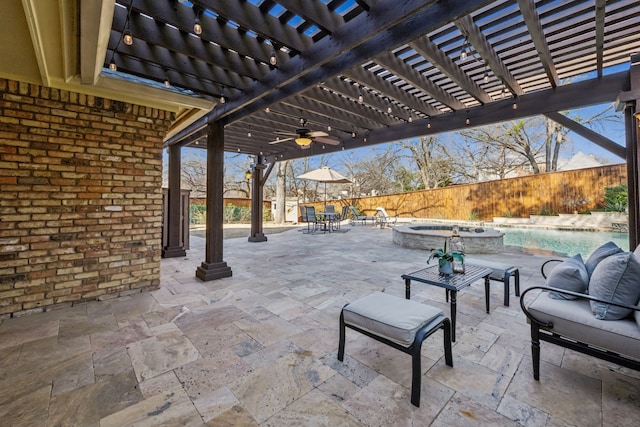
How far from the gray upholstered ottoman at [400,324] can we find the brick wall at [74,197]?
9.46 feet

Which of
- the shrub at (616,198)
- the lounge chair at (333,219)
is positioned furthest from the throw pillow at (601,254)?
the shrub at (616,198)

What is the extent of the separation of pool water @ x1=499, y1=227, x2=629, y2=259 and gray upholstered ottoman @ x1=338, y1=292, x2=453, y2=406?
5.72m

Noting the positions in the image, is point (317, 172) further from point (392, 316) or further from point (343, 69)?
point (392, 316)

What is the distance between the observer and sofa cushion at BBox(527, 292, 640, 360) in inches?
56.3

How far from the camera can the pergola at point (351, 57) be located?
7.08 feet

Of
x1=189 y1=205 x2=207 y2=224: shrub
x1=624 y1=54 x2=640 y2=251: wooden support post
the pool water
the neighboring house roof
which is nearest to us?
x1=624 y1=54 x2=640 y2=251: wooden support post

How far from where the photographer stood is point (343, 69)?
2.77 metres

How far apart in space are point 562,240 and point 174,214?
992 centimetres

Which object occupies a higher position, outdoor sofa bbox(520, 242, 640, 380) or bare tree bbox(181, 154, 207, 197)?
bare tree bbox(181, 154, 207, 197)

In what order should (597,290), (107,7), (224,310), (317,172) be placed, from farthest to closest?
(317,172), (224,310), (597,290), (107,7)

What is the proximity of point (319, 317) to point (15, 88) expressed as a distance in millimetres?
3672

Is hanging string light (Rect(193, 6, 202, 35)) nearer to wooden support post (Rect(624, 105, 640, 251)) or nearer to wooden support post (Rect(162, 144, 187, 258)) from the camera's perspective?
wooden support post (Rect(162, 144, 187, 258))

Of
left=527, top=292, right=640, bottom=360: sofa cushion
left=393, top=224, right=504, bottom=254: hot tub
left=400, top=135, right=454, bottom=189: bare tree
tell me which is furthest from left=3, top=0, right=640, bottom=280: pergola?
left=400, top=135, right=454, bottom=189: bare tree

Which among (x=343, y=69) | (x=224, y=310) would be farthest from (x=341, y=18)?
(x=224, y=310)
